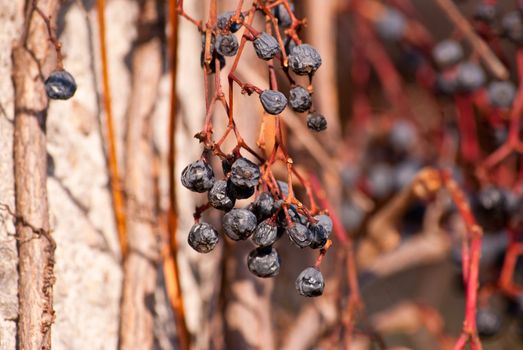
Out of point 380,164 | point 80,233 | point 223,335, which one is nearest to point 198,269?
point 223,335

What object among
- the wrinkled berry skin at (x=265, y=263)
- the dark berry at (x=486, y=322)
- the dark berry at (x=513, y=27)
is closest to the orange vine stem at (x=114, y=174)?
the wrinkled berry skin at (x=265, y=263)

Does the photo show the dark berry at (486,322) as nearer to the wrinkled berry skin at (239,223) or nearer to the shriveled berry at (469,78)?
the shriveled berry at (469,78)

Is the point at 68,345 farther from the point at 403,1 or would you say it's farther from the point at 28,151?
the point at 403,1

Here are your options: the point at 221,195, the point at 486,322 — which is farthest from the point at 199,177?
the point at 486,322

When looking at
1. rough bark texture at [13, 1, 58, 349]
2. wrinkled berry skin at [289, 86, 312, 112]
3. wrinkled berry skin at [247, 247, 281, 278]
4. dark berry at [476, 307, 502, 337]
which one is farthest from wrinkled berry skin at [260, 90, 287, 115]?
dark berry at [476, 307, 502, 337]

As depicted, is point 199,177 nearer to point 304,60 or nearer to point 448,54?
point 304,60

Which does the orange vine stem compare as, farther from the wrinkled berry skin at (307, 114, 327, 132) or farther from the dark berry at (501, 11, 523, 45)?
the dark berry at (501, 11, 523, 45)
